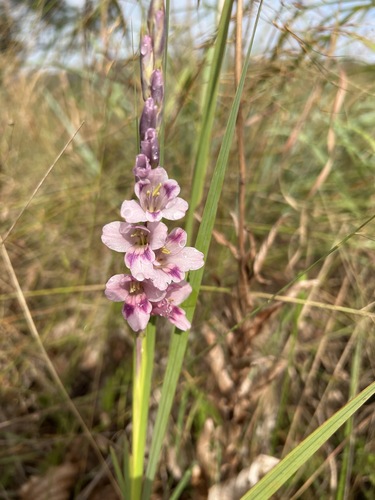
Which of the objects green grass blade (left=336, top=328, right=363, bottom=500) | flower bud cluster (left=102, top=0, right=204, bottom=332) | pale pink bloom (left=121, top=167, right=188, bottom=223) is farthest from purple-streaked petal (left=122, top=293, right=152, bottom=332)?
green grass blade (left=336, top=328, right=363, bottom=500)

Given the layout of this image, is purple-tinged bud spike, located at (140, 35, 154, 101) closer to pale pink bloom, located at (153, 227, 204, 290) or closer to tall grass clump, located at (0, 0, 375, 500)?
tall grass clump, located at (0, 0, 375, 500)

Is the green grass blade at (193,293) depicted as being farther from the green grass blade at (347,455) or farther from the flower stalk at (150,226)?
the green grass blade at (347,455)

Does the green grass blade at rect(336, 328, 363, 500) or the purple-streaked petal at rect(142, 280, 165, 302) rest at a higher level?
the purple-streaked petal at rect(142, 280, 165, 302)

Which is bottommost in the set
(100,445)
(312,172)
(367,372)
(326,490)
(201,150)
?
(100,445)

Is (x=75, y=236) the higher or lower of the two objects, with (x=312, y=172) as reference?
lower

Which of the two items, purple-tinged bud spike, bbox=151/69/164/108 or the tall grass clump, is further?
the tall grass clump

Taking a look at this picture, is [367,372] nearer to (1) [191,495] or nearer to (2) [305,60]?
(1) [191,495]

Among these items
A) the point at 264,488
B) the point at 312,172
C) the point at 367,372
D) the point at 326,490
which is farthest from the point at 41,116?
the point at 264,488
